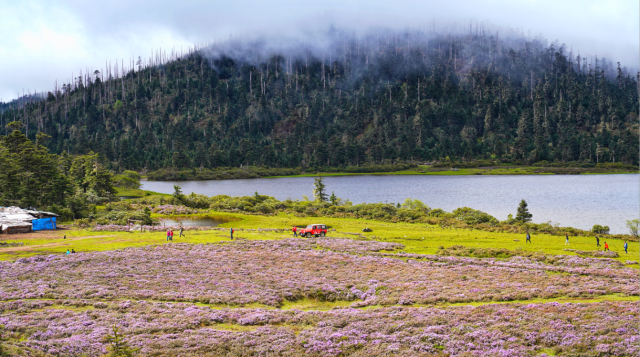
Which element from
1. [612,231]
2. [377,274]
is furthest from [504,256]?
[612,231]

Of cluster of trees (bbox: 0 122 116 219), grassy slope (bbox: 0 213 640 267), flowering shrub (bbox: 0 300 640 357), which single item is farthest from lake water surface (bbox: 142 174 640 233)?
cluster of trees (bbox: 0 122 116 219)

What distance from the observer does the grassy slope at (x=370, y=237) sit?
48812 millimetres

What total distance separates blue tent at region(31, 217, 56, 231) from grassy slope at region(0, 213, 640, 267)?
164 inches

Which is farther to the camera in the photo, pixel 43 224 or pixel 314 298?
pixel 43 224

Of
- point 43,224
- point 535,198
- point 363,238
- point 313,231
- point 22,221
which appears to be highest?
point 22,221

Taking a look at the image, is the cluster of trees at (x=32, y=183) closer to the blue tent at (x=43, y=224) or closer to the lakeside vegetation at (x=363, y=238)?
the blue tent at (x=43, y=224)

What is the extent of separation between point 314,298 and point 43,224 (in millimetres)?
55288

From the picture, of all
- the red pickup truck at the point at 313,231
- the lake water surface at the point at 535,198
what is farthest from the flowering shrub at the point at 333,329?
the lake water surface at the point at 535,198

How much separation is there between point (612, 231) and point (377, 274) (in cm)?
5881

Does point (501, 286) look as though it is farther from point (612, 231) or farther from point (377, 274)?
point (612, 231)

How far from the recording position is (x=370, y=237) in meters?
59.4

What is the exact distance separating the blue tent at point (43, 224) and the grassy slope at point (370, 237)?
4.16 m

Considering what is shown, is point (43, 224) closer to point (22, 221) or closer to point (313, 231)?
point (22, 221)

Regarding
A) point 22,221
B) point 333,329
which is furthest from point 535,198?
point 22,221
